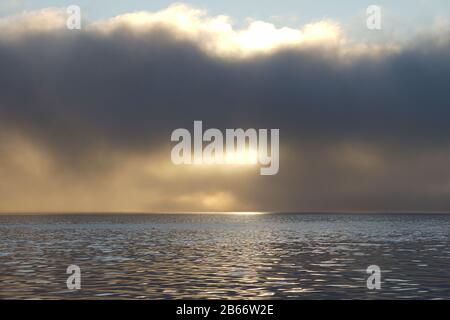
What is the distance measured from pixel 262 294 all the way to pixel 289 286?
5.42m

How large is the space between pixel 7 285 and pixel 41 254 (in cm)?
3517

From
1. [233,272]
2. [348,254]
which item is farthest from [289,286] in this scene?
[348,254]

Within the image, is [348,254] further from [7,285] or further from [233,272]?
[7,285]

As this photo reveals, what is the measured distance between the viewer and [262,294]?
44.8 meters

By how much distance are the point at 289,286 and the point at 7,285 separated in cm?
2194
